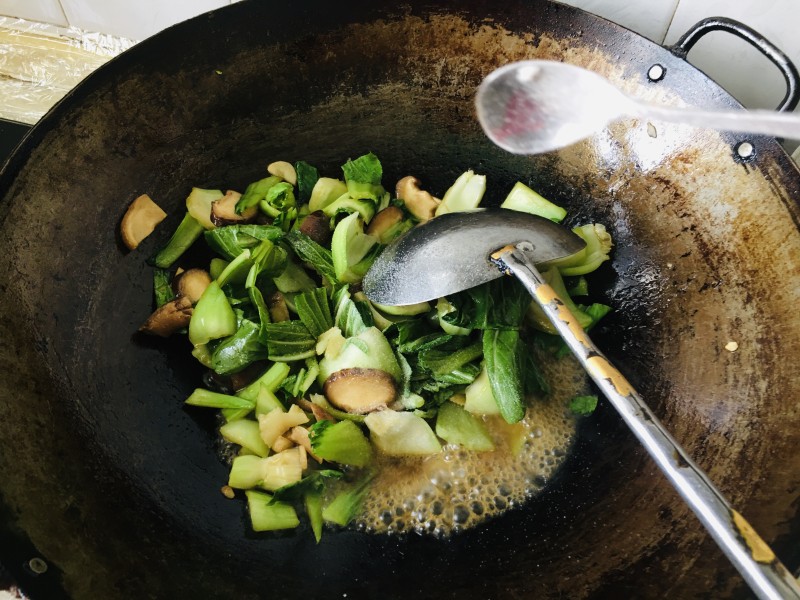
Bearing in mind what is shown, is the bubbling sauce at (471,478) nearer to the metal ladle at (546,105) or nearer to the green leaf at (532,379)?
the green leaf at (532,379)

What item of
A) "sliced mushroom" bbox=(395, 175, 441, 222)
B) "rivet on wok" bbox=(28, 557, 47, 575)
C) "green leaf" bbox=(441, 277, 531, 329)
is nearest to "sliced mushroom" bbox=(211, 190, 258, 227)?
"sliced mushroom" bbox=(395, 175, 441, 222)

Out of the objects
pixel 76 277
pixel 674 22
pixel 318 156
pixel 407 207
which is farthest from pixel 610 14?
pixel 76 277

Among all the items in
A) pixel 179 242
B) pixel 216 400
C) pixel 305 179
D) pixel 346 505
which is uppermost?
pixel 305 179

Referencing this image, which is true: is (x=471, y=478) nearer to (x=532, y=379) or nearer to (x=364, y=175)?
(x=532, y=379)

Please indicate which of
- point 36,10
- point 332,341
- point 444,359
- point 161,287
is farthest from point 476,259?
point 36,10

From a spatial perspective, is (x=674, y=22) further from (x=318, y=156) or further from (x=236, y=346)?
(x=236, y=346)
